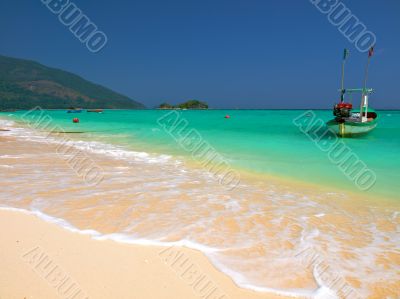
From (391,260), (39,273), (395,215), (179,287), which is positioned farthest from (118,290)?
(395,215)

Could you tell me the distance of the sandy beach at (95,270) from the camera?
2902 millimetres

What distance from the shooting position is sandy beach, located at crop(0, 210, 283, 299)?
9.52 feet

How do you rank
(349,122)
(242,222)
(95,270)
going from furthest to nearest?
(349,122)
(242,222)
(95,270)

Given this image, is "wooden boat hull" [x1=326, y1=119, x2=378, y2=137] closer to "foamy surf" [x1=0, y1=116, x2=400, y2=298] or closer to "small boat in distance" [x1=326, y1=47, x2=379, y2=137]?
"small boat in distance" [x1=326, y1=47, x2=379, y2=137]

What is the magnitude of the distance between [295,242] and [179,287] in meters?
2.03

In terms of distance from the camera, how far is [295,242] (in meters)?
4.33

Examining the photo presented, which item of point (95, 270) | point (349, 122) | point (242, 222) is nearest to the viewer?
point (95, 270)

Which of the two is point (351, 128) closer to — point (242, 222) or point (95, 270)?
point (242, 222)

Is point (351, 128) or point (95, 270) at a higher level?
point (351, 128)

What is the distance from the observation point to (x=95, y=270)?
3.23 metres

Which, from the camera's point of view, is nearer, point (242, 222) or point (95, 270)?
point (95, 270)

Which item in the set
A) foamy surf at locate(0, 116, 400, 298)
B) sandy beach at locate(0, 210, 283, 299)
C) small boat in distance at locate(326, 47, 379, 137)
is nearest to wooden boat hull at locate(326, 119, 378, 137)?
small boat in distance at locate(326, 47, 379, 137)

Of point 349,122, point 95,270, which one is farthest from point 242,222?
point 349,122

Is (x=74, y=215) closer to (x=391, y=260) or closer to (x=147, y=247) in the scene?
(x=147, y=247)
